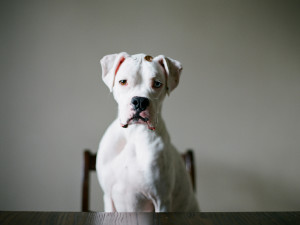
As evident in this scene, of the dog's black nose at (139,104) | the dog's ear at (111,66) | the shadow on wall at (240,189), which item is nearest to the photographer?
the dog's black nose at (139,104)

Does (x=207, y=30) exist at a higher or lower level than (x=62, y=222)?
higher

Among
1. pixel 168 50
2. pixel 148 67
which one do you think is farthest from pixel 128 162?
pixel 168 50

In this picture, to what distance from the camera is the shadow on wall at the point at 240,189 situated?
222cm

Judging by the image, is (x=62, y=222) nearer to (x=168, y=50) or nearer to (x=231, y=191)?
(x=168, y=50)

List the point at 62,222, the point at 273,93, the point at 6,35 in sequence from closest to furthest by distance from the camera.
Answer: the point at 62,222 → the point at 6,35 → the point at 273,93

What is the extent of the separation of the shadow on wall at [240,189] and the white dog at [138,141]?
1.03 m

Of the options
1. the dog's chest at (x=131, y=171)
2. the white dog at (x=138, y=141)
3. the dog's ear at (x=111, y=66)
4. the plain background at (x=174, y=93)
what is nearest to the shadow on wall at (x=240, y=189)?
the plain background at (x=174, y=93)

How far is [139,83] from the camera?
1087 mm

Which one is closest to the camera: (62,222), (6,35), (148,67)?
(62,222)

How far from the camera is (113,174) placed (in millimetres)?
1162

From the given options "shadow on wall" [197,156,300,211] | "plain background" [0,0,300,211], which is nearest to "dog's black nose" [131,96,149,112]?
"plain background" [0,0,300,211]

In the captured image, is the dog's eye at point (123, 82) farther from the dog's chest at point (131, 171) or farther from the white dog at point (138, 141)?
the dog's chest at point (131, 171)

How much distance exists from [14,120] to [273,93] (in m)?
1.82

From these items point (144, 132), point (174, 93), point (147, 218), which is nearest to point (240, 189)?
point (174, 93)
